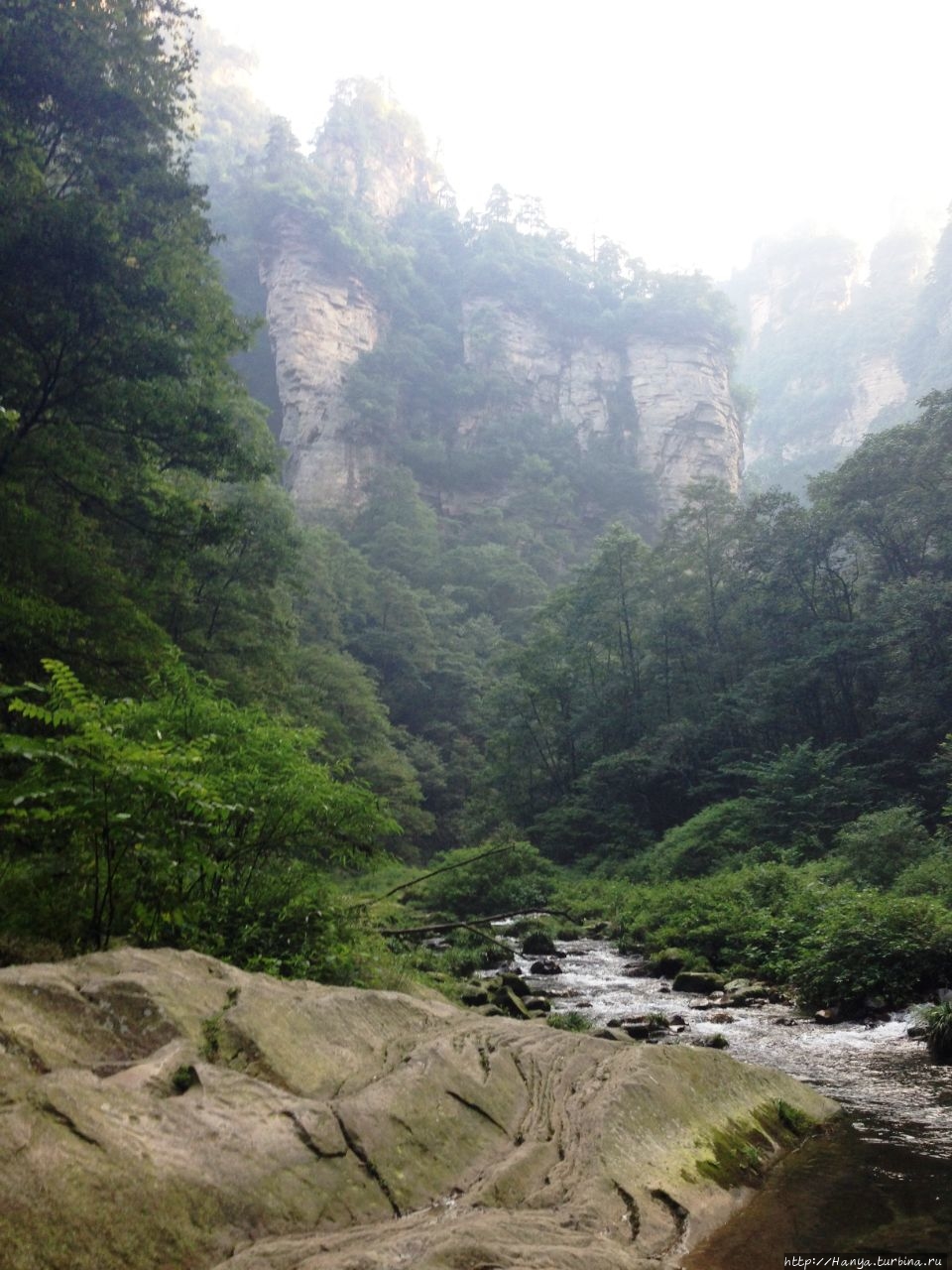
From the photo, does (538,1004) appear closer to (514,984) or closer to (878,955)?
(514,984)

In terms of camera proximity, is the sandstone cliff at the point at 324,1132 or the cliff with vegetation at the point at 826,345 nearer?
the sandstone cliff at the point at 324,1132

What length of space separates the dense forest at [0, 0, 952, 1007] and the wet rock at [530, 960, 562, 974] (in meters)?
1.27

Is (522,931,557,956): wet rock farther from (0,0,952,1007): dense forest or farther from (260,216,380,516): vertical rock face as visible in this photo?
(260,216,380,516): vertical rock face

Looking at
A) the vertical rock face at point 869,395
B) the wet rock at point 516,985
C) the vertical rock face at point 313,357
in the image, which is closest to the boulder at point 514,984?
the wet rock at point 516,985

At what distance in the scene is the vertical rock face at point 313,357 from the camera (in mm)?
57188

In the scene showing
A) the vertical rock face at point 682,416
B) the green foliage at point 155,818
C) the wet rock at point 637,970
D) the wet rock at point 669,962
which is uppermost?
the vertical rock face at point 682,416

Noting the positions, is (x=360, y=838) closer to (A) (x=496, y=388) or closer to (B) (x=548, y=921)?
(B) (x=548, y=921)

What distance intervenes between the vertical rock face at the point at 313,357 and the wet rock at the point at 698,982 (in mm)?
48953

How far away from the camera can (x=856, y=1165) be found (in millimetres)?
4059

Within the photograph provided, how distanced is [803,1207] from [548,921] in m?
14.3

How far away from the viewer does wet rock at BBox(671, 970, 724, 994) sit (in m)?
10.1

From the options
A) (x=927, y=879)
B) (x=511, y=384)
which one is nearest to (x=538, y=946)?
(x=927, y=879)

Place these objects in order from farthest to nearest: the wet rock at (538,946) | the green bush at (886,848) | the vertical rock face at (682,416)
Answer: the vertical rock face at (682,416) → the wet rock at (538,946) → the green bush at (886,848)

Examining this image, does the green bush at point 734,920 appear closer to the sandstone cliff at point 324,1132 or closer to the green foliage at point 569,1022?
the green foliage at point 569,1022
